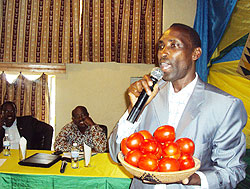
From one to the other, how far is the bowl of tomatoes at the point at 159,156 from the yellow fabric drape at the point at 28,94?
355cm

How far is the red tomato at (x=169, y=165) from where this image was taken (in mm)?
868

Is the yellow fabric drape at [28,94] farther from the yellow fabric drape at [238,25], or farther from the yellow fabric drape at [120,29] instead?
the yellow fabric drape at [238,25]

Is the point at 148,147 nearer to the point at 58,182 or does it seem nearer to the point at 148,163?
the point at 148,163

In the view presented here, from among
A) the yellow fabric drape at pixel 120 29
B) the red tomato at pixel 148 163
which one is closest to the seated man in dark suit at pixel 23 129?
the yellow fabric drape at pixel 120 29

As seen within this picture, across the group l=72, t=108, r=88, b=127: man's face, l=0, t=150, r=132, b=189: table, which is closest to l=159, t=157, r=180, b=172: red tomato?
l=0, t=150, r=132, b=189: table

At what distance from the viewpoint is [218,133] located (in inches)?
43.8

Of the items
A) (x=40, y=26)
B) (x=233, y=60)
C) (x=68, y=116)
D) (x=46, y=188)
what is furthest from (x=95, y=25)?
(x=46, y=188)

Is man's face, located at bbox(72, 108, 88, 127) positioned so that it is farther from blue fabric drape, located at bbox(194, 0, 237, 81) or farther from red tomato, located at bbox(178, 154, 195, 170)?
red tomato, located at bbox(178, 154, 195, 170)

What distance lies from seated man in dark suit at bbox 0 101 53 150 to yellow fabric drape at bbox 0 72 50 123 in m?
0.73

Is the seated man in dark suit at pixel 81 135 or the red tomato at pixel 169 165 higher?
the red tomato at pixel 169 165

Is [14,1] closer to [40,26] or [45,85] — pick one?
[40,26]

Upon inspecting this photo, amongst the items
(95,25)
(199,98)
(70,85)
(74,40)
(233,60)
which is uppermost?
(95,25)

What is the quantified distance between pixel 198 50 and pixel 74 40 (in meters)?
3.29

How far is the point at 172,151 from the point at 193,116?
11.6 inches
